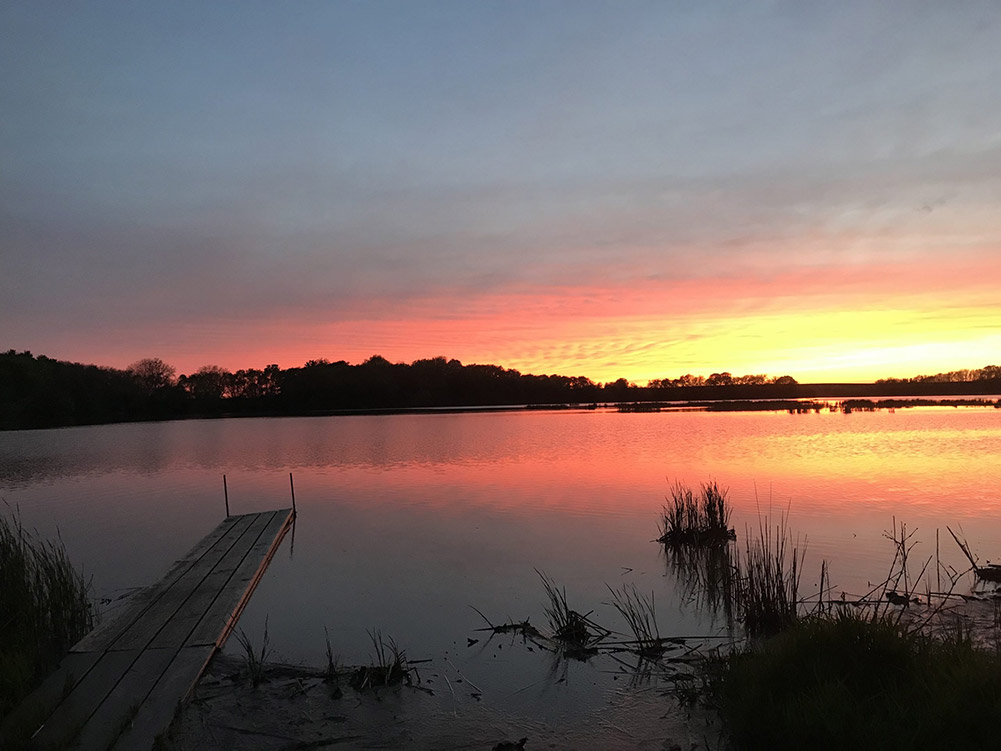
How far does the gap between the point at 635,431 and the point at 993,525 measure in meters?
25.1

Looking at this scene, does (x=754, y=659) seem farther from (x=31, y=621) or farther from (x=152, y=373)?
(x=152, y=373)

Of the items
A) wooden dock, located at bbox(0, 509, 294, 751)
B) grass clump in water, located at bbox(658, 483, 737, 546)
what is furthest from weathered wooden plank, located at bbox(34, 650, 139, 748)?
grass clump in water, located at bbox(658, 483, 737, 546)

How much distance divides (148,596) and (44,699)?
3273mm

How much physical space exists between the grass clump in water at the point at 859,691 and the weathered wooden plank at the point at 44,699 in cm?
476

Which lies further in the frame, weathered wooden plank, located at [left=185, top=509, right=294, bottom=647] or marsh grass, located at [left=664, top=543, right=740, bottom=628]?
marsh grass, located at [left=664, top=543, right=740, bottom=628]

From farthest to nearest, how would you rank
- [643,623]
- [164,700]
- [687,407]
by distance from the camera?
[687,407]
[643,623]
[164,700]

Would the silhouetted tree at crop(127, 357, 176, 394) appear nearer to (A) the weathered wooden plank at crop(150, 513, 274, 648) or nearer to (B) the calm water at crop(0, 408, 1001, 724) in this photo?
(B) the calm water at crop(0, 408, 1001, 724)

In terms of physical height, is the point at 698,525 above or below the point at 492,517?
above

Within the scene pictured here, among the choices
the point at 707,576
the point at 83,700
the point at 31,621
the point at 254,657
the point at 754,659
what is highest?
the point at 754,659

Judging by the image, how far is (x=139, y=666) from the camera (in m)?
5.97

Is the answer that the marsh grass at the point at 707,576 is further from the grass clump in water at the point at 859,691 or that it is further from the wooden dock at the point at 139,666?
the wooden dock at the point at 139,666

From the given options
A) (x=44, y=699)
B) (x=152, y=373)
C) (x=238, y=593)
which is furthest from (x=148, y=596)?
(x=152, y=373)

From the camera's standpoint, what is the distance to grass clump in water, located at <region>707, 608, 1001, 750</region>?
361 cm

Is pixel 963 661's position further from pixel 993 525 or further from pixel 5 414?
pixel 5 414
